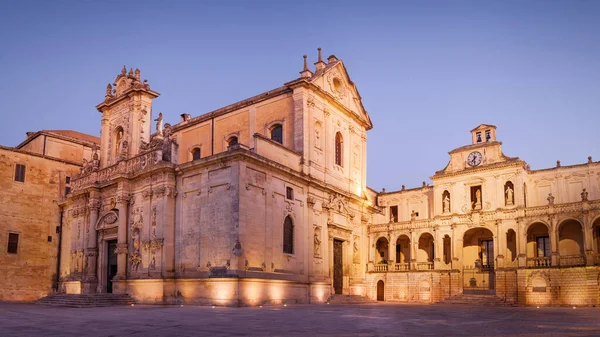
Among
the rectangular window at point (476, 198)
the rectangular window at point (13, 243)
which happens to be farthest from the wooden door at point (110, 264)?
the rectangular window at point (476, 198)

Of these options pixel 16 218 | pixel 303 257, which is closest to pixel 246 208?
pixel 303 257

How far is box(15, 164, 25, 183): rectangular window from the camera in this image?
37531mm

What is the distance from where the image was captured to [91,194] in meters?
34.7

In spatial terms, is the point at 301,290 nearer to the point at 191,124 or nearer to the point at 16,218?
the point at 191,124

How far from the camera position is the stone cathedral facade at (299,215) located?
28.1m

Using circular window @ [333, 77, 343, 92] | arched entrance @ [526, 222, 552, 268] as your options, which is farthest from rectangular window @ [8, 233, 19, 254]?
arched entrance @ [526, 222, 552, 268]

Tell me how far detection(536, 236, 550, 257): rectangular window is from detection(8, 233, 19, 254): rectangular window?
3767 centimetres

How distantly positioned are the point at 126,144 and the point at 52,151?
11.4m

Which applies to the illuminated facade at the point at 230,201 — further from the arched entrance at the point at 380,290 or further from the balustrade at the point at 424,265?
the arched entrance at the point at 380,290

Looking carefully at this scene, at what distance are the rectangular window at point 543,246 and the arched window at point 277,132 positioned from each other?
21.9 m

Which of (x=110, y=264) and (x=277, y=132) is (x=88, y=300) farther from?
(x=277, y=132)

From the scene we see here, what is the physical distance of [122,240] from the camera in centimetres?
3183

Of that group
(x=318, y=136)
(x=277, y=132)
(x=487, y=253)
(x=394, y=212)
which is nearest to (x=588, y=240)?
(x=487, y=253)

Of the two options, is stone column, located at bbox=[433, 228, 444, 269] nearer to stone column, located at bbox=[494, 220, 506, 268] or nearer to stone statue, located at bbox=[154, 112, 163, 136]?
stone column, located at bbox=[494, 220, 506, 268]
